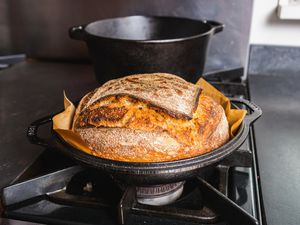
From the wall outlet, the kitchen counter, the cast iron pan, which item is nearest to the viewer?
the cast iron pan

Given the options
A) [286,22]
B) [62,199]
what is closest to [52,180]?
[62,199]

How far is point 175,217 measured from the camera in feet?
1.90

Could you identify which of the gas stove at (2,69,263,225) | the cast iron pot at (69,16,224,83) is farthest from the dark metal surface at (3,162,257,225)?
the cast iron pot at (69,16,224,83)

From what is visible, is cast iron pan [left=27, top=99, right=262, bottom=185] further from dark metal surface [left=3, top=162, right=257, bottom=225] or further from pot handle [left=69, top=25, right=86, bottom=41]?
pot handle [left=69, top=25, right=86, bottom=41]

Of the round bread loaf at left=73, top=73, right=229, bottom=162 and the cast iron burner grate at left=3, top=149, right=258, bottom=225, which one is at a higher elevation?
the round bread loaf at left=73, top=73, right=229, bottom=162

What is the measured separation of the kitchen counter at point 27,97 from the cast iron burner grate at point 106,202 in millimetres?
61

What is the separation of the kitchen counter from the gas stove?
0.15ft

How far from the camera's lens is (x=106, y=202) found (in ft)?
2.01

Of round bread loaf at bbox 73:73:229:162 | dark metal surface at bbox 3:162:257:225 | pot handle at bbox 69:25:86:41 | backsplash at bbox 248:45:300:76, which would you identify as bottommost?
dark metal surface at bbox 3:162:257:225

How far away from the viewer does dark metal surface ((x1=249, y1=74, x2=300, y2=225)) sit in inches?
23.3

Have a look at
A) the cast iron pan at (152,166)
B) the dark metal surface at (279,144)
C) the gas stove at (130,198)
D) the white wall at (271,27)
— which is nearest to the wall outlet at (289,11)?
the white wall at (271,27)

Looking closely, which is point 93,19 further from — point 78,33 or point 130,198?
point 130,198

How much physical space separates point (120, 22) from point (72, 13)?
1.02 ft

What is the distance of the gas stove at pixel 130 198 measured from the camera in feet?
1.89
